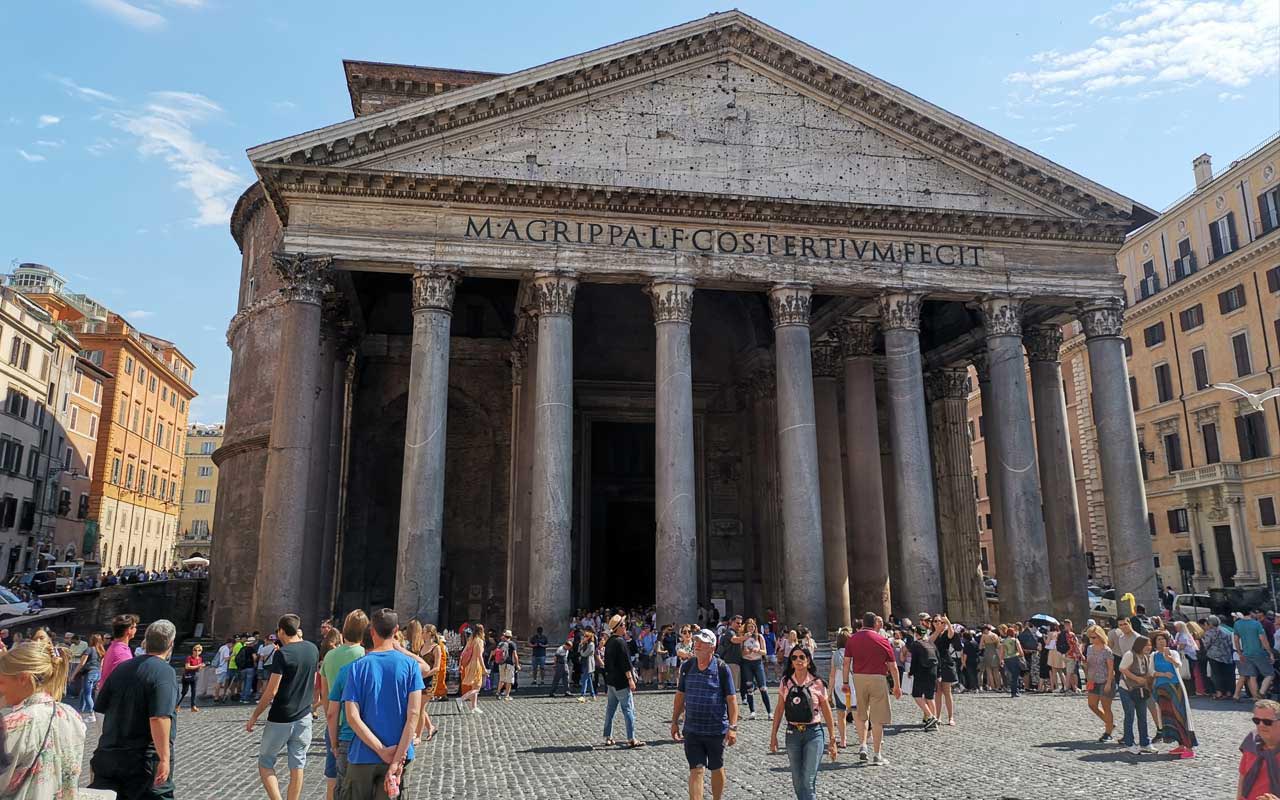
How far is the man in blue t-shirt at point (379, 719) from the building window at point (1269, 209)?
3391 centimetres

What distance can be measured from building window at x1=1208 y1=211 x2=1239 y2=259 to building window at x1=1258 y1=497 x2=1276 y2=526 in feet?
29.4

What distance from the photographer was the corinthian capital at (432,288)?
16.7 metres

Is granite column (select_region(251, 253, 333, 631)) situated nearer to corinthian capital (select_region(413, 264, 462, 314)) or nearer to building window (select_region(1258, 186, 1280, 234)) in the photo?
corinthian capital (select_region(413, 264, 462, 314))

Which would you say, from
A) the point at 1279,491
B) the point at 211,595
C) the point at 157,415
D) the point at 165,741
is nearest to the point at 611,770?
the point at 165,741

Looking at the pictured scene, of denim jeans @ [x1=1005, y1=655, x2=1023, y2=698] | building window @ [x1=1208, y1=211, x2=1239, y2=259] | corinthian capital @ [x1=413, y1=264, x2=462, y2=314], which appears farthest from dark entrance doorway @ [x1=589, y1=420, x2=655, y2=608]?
building window @ [x1=1208, y1=211, x2=1239, y2=259]

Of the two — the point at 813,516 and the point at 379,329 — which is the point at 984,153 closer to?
the point at 813,516

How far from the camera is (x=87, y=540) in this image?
136 feet

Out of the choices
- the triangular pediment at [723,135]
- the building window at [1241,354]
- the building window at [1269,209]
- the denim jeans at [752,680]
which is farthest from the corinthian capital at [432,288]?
the building window at [1241,354]

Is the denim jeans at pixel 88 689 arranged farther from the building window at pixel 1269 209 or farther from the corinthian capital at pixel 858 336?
the building window at pixel 1269 209

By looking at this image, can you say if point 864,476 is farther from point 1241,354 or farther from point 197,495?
point 197,495

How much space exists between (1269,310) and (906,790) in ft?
98.3

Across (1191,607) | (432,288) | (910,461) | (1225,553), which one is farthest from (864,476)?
(1225,553)

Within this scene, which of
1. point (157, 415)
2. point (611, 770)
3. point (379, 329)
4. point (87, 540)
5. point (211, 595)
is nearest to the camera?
point (611, 770)

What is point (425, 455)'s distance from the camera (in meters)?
15.9
